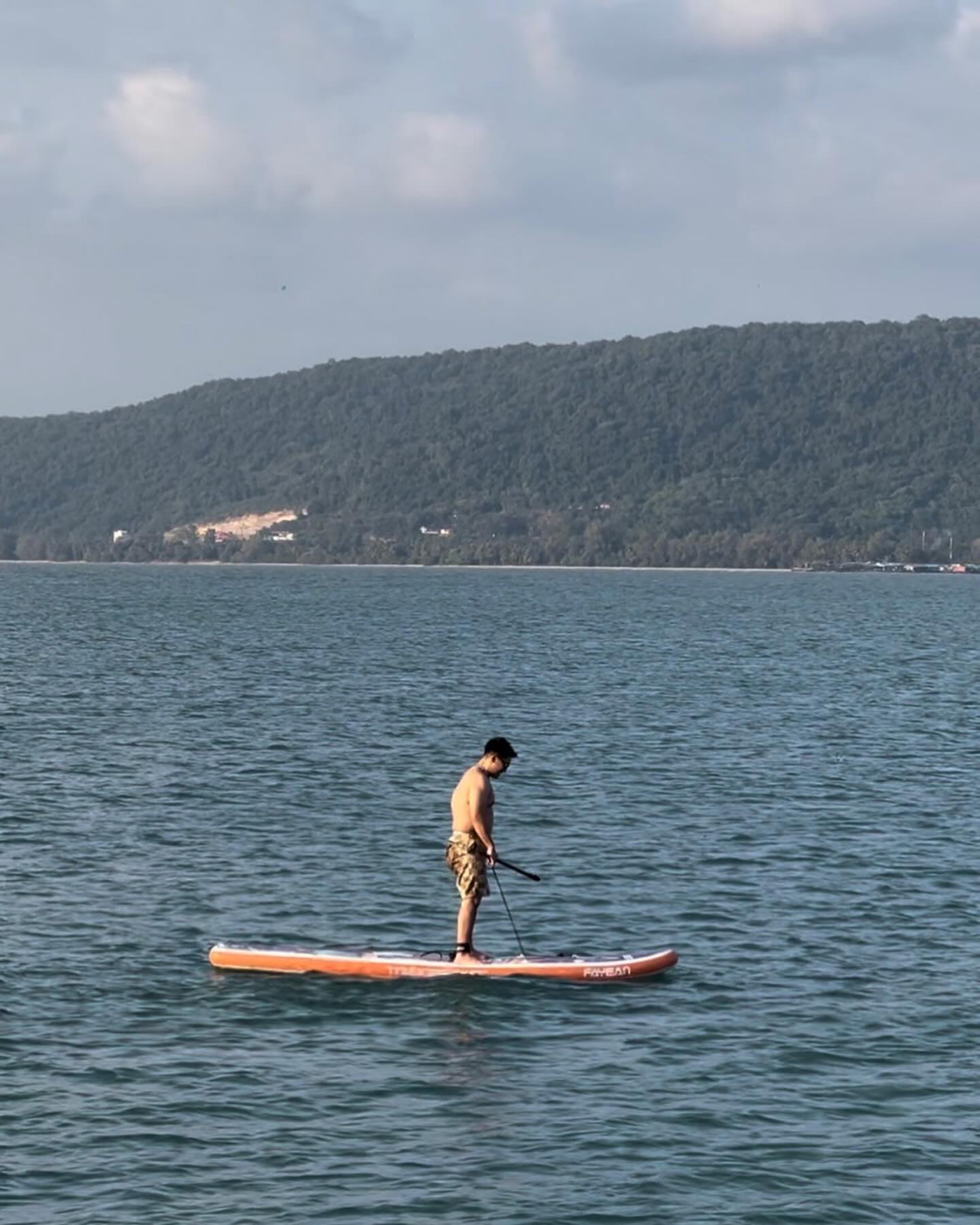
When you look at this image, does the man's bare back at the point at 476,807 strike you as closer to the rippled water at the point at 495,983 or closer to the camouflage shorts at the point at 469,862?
the camouflage shorts at the point at 469,862

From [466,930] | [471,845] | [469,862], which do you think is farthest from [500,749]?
[466,930]

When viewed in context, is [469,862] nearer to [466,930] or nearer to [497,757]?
[466,930]

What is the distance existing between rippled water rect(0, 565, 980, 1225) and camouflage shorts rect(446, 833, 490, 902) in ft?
4.05

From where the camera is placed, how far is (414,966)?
25953mm

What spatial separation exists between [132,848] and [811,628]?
336ft

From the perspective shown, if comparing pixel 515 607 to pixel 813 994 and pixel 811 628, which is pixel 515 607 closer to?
pixel 811 628

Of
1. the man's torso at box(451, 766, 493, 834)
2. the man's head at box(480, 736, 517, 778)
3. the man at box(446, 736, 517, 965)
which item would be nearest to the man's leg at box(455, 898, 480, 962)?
the man at box(446, 736, 517, 965)

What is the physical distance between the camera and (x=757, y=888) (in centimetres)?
3262

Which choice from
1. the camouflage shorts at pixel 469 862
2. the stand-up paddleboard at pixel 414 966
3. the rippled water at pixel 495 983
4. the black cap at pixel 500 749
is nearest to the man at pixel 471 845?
the camouflage shorts at pixel 469 862

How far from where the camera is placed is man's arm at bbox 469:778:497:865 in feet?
84.0

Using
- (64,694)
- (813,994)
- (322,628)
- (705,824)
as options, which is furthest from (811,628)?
(813,994)

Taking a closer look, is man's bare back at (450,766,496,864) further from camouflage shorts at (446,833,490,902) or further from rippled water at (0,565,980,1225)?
rippled water at (0,565,980,1225)

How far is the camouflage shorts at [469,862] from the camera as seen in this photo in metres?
26.0

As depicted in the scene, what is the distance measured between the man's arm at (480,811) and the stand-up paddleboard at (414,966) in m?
1.39
